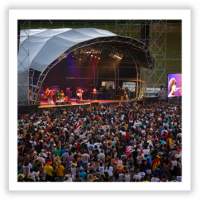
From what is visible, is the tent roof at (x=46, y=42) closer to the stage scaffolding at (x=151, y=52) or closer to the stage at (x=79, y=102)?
the stage scaffolding at (x=151, y=52)

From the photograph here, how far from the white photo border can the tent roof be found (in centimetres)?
44

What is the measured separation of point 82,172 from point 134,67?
9.40ft

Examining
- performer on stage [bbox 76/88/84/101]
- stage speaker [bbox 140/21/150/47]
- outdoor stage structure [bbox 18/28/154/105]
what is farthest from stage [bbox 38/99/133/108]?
stage speaker [bbox 140/21/150/47]

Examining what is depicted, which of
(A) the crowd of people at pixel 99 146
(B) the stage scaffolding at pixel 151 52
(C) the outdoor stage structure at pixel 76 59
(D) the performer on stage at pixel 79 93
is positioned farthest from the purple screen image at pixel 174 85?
(D) the performer on stage at pixel 79 93

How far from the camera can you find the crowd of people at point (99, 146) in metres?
7.13

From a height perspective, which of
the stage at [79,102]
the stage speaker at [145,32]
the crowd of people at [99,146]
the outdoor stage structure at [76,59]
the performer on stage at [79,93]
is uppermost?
the stage speaker at [145,32]

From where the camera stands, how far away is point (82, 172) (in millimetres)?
7137

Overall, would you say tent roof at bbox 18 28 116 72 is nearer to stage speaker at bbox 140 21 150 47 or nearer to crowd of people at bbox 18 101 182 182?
stage speaker at bbox 140 21 150 47

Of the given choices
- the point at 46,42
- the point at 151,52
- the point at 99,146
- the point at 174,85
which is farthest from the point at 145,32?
the point at 99,146
